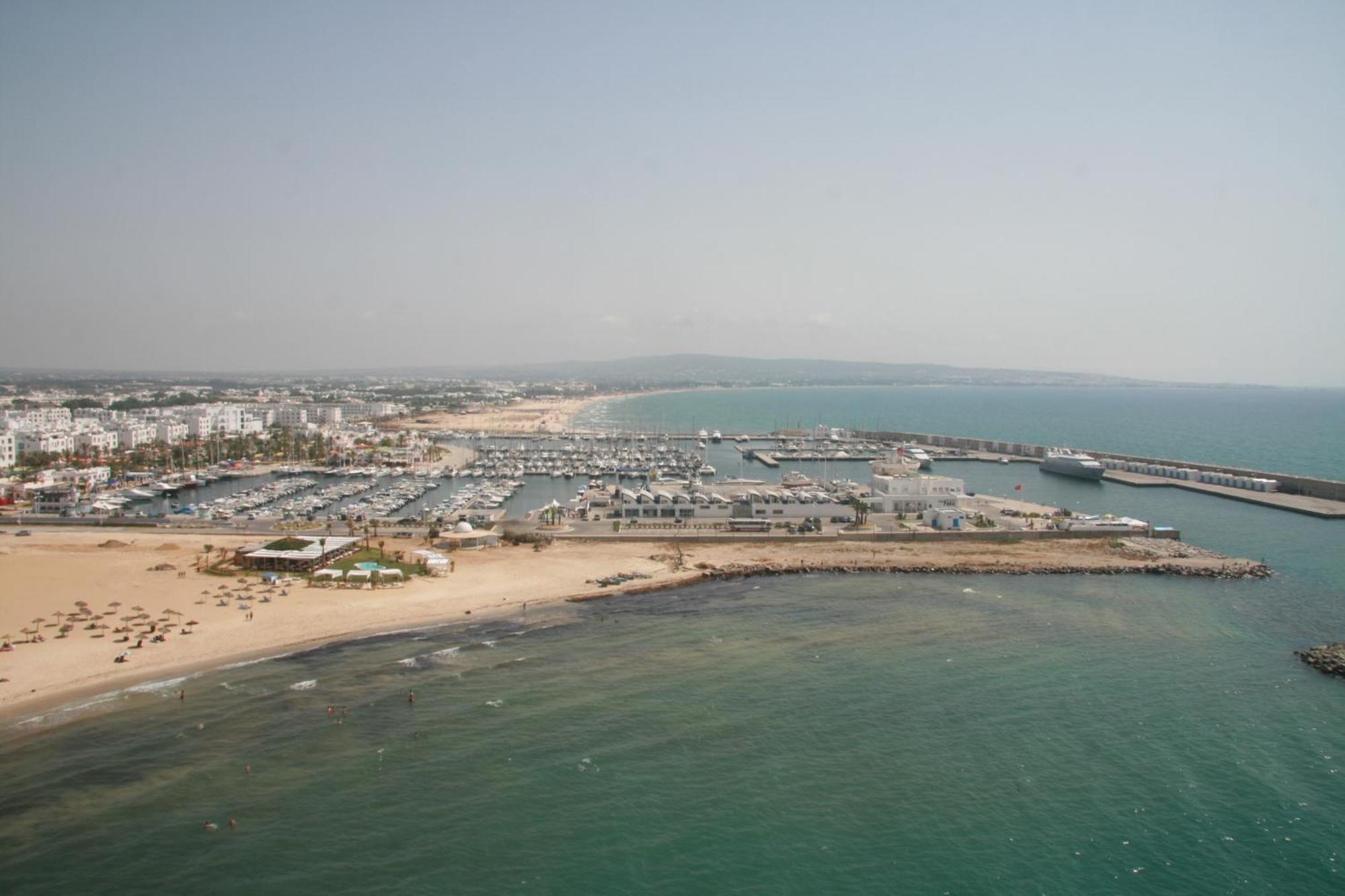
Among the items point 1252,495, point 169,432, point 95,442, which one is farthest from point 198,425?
point 1252,495

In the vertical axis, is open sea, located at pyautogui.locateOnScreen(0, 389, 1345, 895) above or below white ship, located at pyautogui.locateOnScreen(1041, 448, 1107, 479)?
below

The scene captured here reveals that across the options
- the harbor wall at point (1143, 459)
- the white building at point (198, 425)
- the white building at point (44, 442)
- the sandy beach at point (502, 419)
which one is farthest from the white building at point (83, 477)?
the harbor wall at point (1143, 459)

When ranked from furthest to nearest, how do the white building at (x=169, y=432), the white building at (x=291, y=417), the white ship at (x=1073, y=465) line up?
the white building at (x=291, y=417) < the white building at (x=169, y=432) < the white ship at (x=1073, y=465)

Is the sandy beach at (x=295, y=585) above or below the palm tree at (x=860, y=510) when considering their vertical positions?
below

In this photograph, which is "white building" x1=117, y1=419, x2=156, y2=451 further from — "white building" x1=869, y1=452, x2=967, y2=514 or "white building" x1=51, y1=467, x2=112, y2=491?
"white building" x1=869, y1=452, x2=967, y2=514

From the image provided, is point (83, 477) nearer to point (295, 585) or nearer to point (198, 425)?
point (198, 425)

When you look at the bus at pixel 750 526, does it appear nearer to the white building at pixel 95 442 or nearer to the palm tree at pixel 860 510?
the palm tree at pixel 860 510

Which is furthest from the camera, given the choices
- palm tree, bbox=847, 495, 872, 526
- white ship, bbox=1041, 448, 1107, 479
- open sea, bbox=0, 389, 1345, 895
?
white ship, bbox=1041, 448, 1107, 479

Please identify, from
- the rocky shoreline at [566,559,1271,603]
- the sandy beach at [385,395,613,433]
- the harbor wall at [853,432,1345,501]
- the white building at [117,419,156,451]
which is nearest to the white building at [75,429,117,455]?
the white building at [117,419,156,451]
